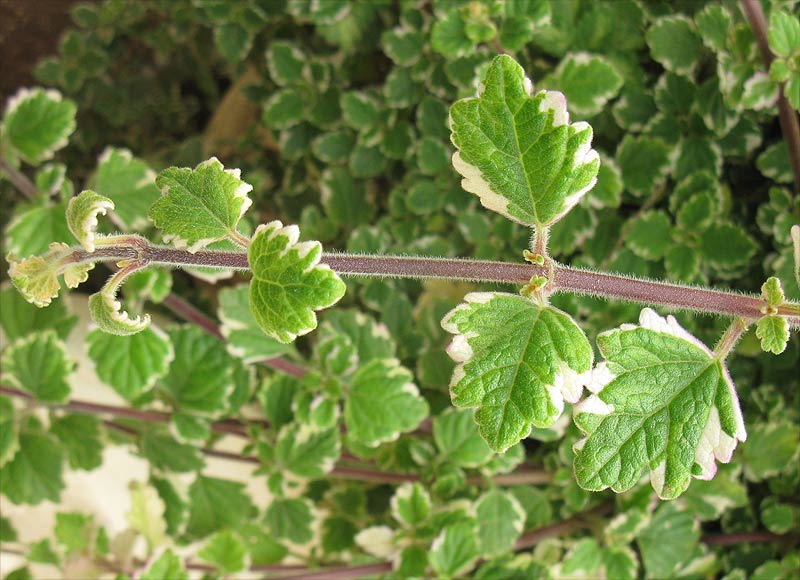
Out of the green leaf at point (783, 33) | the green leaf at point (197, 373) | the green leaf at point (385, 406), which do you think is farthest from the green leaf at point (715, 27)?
the green leaf at point (197, 373)

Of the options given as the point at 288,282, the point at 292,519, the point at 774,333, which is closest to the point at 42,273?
the point at 288,282

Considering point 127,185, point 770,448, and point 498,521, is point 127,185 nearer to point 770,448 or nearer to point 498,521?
point 498,521

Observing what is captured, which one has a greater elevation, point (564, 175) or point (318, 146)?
point (318, 146)

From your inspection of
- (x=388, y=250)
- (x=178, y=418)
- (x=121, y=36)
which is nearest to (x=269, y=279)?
(x=178, y=418)

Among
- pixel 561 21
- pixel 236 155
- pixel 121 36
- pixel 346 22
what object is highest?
pixel 121 36

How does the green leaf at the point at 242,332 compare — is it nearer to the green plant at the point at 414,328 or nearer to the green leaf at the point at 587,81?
the green plant at the point at 414,328

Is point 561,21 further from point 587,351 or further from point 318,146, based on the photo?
point 587,351
